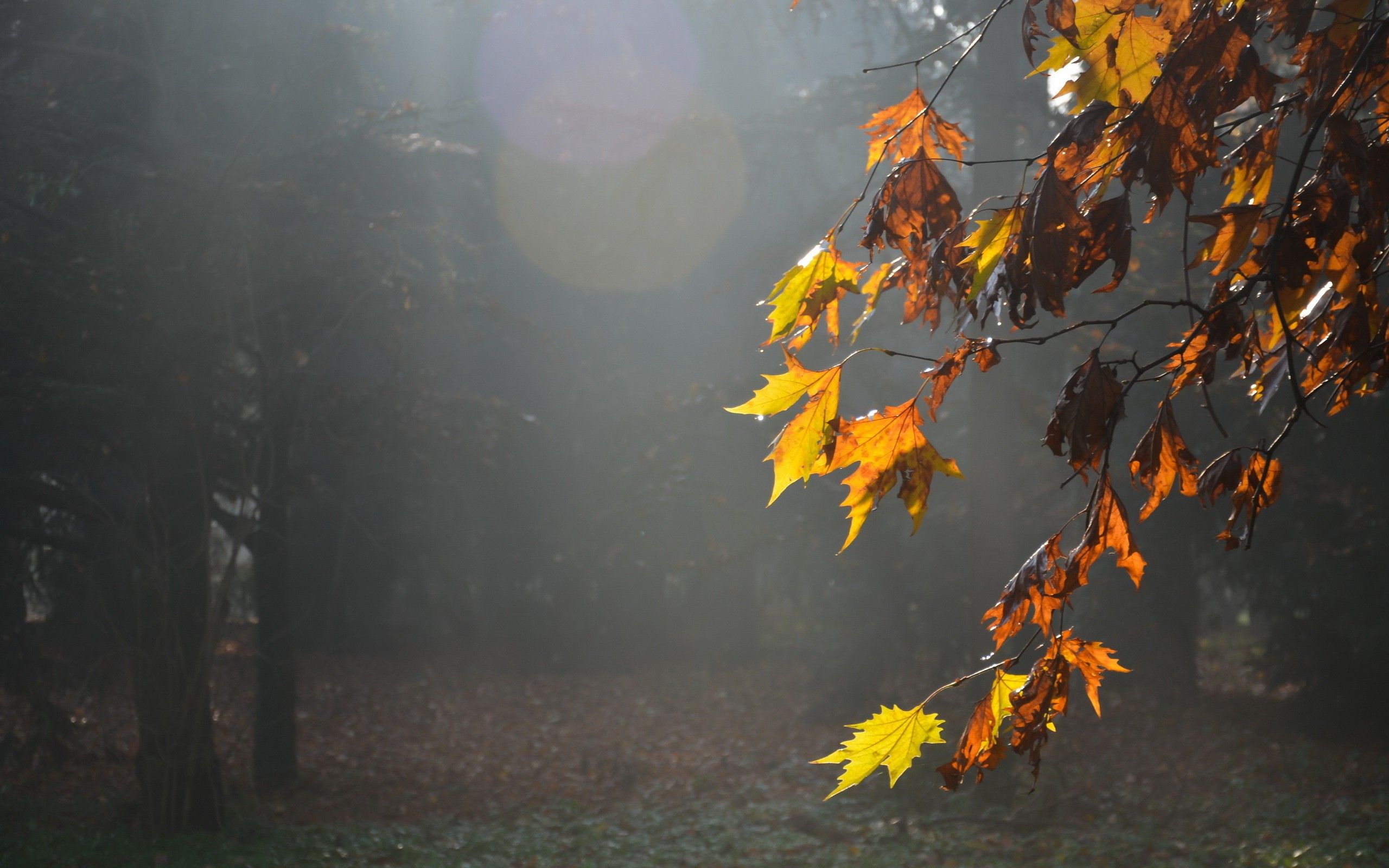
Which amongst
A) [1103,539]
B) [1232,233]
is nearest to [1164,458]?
[1103,539]

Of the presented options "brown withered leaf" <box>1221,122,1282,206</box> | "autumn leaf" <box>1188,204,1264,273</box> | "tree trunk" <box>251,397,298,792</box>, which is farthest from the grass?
"autumn leaf" <box>1188,204,1264,273</box>

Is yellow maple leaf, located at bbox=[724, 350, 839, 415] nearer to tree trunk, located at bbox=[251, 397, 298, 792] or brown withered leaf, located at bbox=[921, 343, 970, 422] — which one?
brown withered leaf, located at bbox=[921, 343, 970, 422]

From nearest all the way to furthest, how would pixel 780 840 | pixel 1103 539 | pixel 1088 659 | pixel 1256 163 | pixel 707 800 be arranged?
pixel 1103 539 < pixel 1088 659 < pixel 1256 163 < pixel 780 840 < pixel 707 800

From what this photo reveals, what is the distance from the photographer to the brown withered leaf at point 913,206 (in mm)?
2219

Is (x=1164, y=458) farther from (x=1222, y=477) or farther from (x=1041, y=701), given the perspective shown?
(x=1041, y=701)

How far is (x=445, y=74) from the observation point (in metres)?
18.6

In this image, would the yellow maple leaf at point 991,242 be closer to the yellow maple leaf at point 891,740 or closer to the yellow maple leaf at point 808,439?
the yellow maple leaf at point 808,439

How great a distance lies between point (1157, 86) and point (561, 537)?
18088 millimetres

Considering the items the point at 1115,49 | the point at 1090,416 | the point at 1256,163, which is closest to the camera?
the point at 1090,416

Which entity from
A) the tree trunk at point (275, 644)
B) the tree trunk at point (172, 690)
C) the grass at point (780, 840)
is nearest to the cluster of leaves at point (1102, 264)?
the grass at point (780, 840)

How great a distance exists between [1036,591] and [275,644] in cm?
1156

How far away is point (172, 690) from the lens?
8.20 metres

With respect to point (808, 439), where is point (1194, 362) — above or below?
above

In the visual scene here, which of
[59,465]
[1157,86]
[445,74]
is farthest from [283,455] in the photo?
[1157,86]
